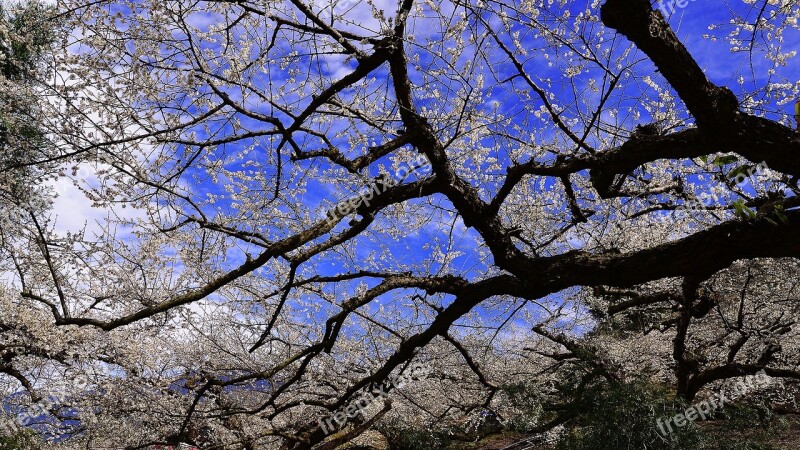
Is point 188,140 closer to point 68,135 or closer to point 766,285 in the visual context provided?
point 68,135

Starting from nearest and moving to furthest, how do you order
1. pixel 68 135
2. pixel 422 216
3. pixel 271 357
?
pixel 68 135
pixel 422 216
pixel 271 357

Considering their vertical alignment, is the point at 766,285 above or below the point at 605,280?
above

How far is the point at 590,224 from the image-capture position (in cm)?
640

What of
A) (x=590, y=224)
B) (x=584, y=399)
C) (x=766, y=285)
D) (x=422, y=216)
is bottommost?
(x=584, y=399)

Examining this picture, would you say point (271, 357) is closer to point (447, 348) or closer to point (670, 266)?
A: point (447, 348)

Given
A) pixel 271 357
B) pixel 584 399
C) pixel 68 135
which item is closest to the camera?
pixel 68 135

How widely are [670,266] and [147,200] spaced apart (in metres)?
3.77

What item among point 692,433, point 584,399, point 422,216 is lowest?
point 692,433

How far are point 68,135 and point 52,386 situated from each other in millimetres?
5206

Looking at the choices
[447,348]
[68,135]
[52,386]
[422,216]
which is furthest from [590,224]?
[52,386]

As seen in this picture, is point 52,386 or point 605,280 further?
point 52,386

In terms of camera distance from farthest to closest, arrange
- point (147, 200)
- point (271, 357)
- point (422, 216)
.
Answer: point (271, 357)
point (422, 216)
point (147, 200)

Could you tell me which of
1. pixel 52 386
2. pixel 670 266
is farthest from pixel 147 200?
pixel 52 386

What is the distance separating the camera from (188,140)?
12.7 ft
